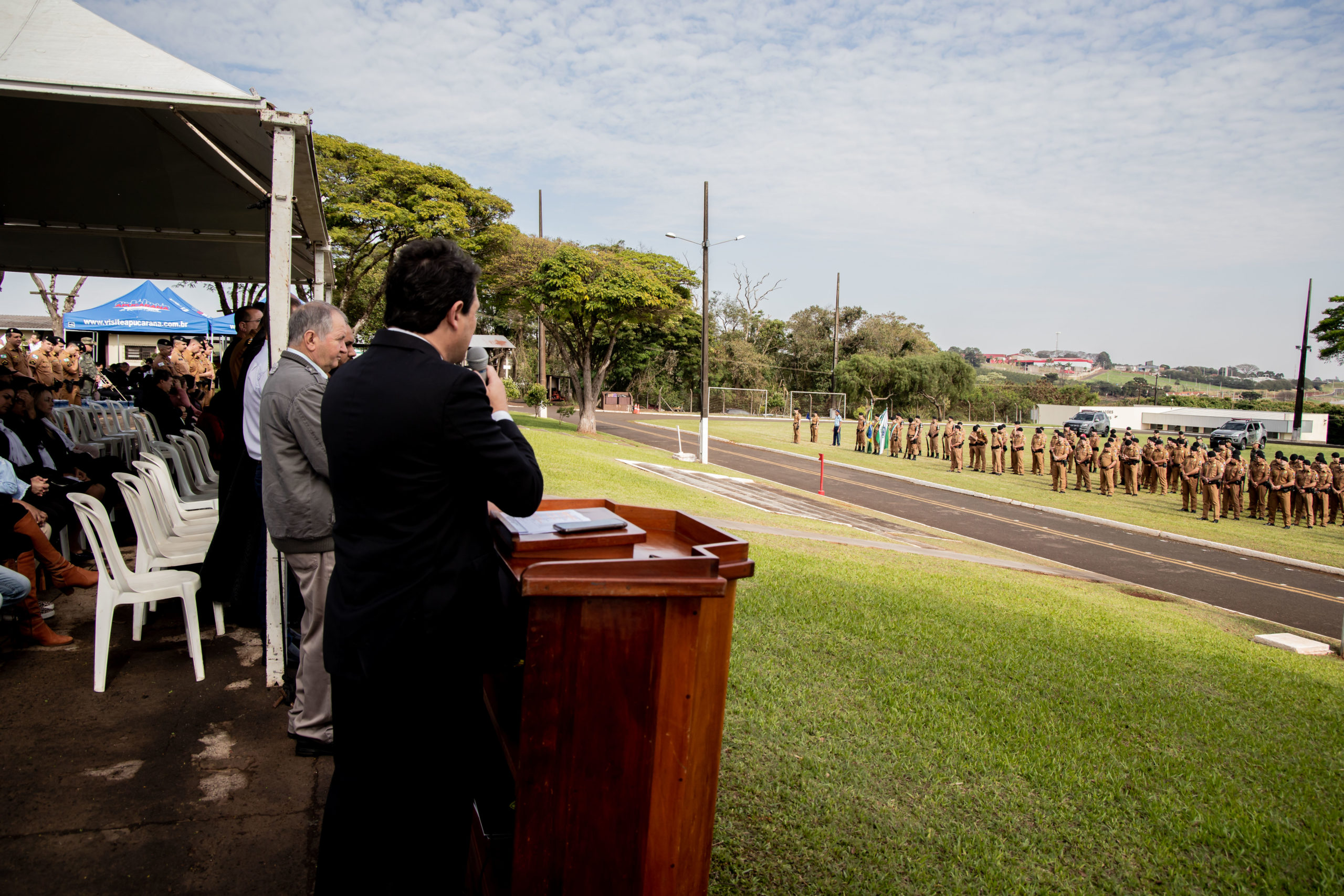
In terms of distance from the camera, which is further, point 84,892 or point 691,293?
point 691,293

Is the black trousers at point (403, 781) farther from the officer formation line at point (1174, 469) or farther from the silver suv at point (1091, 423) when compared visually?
the silver suv at point (1091, 423)

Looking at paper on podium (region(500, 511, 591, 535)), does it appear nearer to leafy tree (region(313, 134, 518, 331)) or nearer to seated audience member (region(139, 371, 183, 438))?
seated audience member (region(139, 371, 183, 438))

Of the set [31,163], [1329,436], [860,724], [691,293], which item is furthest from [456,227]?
[1329,436]

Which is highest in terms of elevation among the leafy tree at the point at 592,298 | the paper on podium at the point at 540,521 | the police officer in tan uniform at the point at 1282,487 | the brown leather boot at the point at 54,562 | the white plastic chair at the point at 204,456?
the leafy tree at the point at 592,298

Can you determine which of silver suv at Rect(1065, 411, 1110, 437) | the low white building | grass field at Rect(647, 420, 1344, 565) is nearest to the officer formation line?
grass field at Rect(647, 420, 1344, 565)

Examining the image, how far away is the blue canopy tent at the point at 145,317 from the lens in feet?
59.4

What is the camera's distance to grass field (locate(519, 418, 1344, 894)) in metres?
3.10

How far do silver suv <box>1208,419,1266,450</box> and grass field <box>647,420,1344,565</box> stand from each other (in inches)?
724

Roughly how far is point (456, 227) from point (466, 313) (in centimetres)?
2427

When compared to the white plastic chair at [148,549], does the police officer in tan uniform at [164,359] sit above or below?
above

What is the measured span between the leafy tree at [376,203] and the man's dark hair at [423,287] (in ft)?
66.4

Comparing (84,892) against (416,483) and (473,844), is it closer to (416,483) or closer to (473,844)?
(473,844)

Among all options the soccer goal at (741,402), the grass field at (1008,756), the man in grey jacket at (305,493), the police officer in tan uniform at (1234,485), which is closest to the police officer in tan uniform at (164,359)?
the man in grey jacket at (305,493)

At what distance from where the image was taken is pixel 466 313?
2.17 metres
